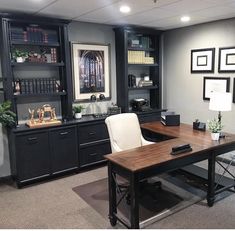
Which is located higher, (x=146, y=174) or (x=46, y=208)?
(x=146, y=174)

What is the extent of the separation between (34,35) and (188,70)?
2876 millimetres

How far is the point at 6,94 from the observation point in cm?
353

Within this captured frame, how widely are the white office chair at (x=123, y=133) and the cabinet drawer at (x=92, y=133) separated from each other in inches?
35.8

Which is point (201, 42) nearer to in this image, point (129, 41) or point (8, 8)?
point (129, 41)

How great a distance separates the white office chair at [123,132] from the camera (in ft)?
10.2

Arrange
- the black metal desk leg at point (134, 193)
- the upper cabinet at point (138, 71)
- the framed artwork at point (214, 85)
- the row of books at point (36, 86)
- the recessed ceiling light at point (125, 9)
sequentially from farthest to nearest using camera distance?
the upper cabinet at point (138, 71) → the framed artwork at point (214, 85) → the row of books at point (36, 86) → the recessed ceiling light at point (125, 9) → the black metal desk leg at point (134, 193)

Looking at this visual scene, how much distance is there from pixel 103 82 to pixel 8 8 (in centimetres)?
197

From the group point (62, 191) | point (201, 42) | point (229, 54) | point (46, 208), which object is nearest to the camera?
point (46, 208)

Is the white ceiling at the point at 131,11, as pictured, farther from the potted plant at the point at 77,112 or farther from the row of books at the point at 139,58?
the potted plant at the point at 77,112

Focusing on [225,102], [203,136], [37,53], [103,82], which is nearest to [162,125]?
[203,136]

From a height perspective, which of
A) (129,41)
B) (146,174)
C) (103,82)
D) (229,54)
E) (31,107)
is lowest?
(146,174)

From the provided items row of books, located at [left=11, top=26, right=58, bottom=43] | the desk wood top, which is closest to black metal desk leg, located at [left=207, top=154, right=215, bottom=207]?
the desk wood top

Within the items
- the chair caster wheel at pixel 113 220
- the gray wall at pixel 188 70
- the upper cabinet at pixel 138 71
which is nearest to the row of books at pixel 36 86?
the upper cabinet at pixel 138 71

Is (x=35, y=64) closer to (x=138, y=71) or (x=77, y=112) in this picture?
(x=77, y=112)
